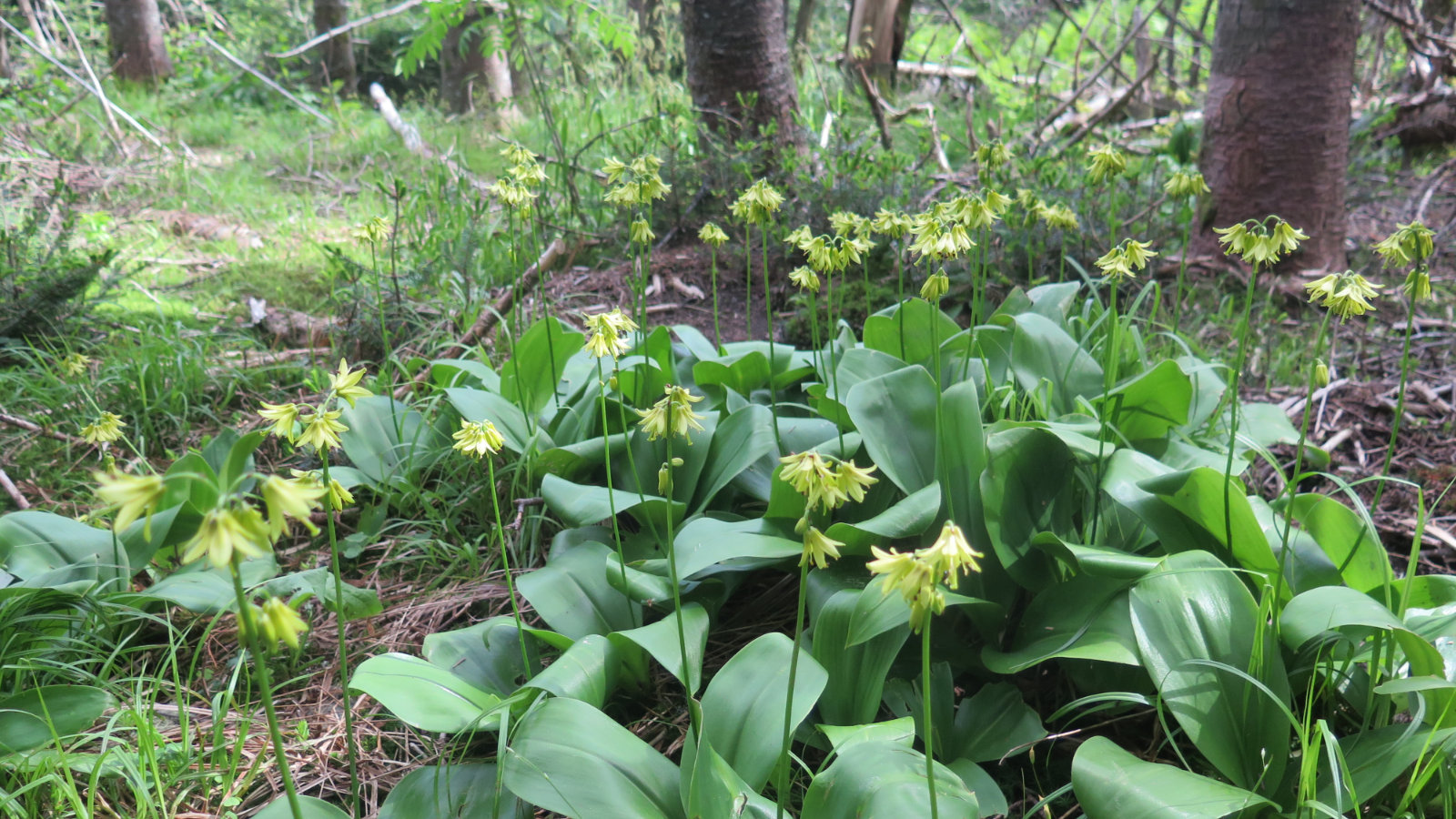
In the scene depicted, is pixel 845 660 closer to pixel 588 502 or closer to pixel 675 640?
pixel 675 640

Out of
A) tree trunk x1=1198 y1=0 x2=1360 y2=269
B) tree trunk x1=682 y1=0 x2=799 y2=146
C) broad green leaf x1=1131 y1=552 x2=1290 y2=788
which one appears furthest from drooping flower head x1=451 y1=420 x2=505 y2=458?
tree trunk x1=1198 y1=0 x2=1360 y2=269

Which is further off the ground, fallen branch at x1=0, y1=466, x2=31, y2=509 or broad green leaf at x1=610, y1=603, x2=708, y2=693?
fallen branch at x1=0, y1=466, x2=31, y2=509

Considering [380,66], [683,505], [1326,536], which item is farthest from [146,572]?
[380,66]

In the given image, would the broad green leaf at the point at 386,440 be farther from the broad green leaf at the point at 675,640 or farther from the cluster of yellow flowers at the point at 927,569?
the cluster of yellow flowers at the point at 927,569

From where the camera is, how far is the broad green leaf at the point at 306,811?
1272mm

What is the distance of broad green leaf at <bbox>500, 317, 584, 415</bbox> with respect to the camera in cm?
250

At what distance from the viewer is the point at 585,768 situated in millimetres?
1314

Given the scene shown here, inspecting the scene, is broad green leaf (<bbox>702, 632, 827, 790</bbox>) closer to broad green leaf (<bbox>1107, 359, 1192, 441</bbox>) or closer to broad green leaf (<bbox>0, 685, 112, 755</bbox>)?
broad green leaf (<bbox>1107, 359, 1192, 441</bbox>)

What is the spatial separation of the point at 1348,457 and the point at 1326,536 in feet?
3.95

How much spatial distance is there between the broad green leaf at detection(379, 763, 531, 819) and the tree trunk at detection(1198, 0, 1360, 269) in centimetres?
350

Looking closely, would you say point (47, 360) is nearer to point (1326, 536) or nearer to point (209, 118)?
point (1326, 536)

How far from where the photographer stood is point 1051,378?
2197 mm

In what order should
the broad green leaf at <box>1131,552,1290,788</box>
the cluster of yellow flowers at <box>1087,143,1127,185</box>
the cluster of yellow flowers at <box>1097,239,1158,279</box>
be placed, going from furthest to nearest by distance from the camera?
the cluster of yellow flowers at <box>1087,143,1127,185</box> → the cluster of yellow flowers at <box>1097,239,1158,279</box> → the broad green leaf at <box>1131,552,1290,788</box>

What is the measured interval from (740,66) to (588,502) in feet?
9.69
